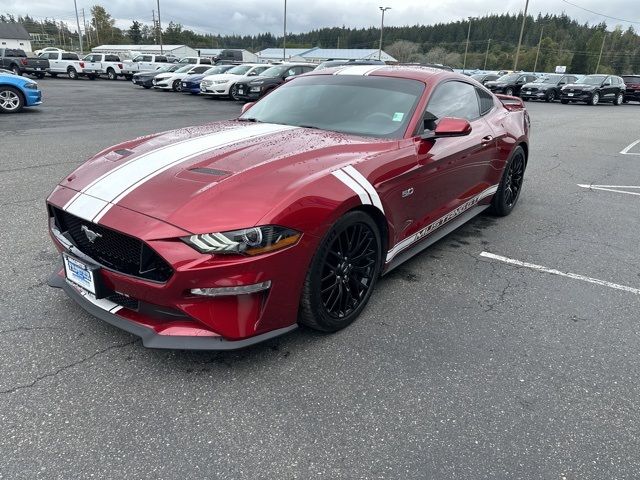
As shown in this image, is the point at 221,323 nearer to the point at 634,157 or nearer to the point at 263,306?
the point at 263,306

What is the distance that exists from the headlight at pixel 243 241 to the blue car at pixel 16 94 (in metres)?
13.1

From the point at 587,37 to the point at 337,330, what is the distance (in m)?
126

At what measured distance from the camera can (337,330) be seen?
9.44ft

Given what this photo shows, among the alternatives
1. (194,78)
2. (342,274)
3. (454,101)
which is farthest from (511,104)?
(194,78)

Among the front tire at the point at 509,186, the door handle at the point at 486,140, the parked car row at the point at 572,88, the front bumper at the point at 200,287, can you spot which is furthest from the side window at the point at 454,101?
the parked car row at the point at 572,88

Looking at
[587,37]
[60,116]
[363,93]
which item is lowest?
[60,116]

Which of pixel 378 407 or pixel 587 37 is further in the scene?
pixel 587 37

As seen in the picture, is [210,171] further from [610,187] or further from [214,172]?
[610,187]

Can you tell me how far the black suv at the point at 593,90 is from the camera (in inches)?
975

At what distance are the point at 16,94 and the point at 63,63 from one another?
24.3 m

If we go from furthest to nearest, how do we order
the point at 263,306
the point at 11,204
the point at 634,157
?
the point at 634,157 → the point at 11,204 → the point at 263,306

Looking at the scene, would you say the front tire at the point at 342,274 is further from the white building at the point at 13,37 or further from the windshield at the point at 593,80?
the white building at the point at 13,37

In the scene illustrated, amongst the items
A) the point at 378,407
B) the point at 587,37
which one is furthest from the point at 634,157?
the point at 587,37

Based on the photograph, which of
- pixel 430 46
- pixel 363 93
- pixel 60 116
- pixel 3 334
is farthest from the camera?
pixel 430 46
